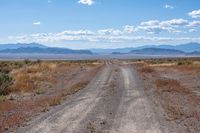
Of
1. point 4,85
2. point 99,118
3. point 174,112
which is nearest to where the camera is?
point 99,118

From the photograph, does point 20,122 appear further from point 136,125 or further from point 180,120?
point 180,120

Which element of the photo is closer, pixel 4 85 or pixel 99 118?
pixel 99 118

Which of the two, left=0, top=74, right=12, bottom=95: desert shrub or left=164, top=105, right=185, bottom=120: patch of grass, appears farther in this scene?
left=0, top=74, right=12, bottom=95: desert shrub

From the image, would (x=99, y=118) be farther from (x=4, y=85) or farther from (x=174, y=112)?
(x=4, y=85)

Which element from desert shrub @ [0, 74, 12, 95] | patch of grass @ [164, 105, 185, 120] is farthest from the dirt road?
desert shrub @ [0, 74, 12, 95]

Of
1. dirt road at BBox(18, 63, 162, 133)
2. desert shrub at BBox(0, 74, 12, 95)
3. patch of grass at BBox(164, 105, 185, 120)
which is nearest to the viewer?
dirt road at BBox(18, 63, 162, 133)

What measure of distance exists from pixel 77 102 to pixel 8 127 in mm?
6604

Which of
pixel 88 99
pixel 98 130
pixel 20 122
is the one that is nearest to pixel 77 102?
pixel 88 99

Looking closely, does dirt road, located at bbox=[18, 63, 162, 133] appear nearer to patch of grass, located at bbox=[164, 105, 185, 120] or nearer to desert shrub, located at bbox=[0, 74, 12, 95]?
patch of grass, located at bbox=[164, 105, 185, 120]

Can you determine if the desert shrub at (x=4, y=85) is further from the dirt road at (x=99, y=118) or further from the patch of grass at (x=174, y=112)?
the patch of grass at (x=174, y=112)

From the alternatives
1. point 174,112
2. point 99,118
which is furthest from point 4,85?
point 174,112

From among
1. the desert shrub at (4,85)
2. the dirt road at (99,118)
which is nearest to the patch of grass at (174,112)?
the dirt road at (99,118)

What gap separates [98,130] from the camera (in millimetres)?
12203

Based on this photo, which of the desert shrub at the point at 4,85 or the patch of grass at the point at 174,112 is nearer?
the patch of grass at the point at 174,112
